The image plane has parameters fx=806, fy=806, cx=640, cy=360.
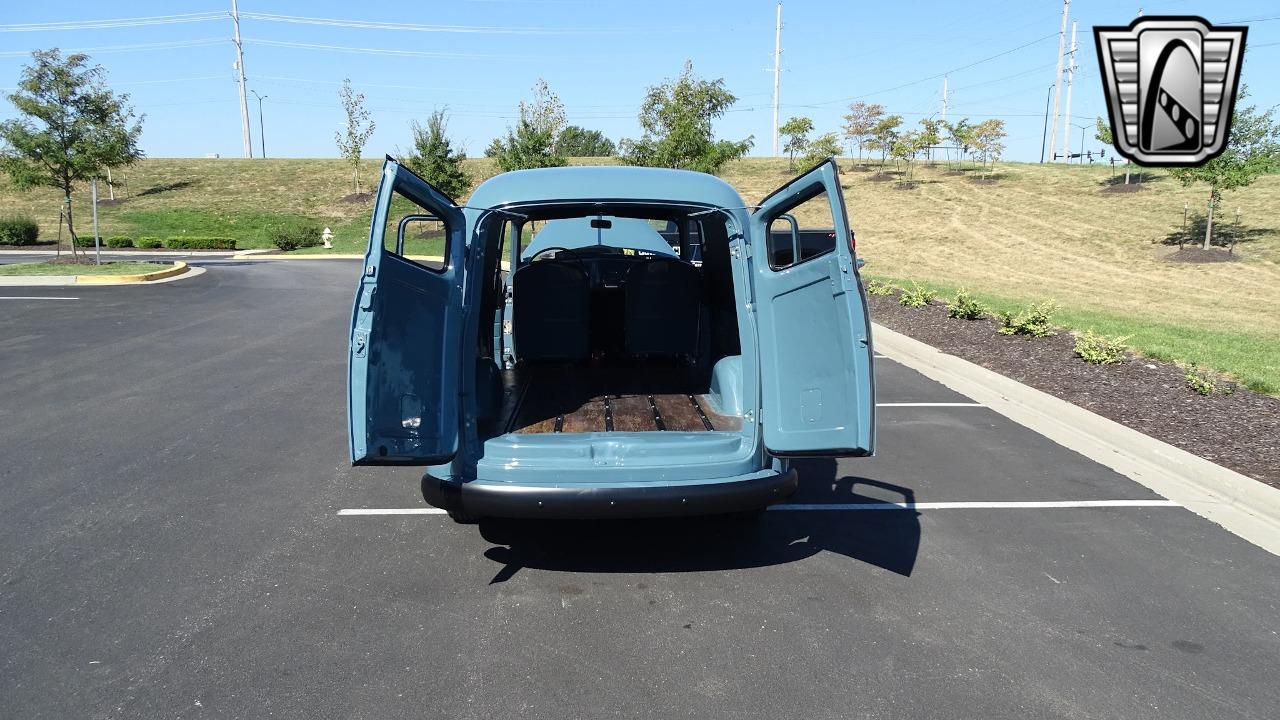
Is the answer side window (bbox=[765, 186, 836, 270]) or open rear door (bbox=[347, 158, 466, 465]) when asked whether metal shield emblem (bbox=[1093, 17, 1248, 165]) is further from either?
open rear door (bbox=[347, 158, 466, 465])

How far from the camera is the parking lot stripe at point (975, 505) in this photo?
5.34 meters

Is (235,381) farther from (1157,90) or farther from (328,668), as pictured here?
(1157,90)

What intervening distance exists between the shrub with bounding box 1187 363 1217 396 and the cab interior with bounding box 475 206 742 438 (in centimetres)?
476

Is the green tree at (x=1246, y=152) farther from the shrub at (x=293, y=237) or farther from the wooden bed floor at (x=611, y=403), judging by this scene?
the shrub at (x=293, y=237)

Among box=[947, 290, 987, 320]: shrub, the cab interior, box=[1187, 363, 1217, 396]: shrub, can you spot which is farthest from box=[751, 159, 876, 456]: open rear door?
box=[947, 290, 987, 320]: shrub

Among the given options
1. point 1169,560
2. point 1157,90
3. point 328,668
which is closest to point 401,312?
point 328,668

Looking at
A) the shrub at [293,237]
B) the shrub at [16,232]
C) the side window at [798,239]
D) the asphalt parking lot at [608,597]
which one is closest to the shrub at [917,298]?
the side window at [798,239]

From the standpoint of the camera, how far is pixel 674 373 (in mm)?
6438

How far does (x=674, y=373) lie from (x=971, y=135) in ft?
174

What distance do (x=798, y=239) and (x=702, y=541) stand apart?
1.83 meters

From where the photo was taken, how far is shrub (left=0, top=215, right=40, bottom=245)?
3422cm

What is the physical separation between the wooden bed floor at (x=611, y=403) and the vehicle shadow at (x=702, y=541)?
633 mm

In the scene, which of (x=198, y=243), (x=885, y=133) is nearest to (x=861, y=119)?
(x=885, y=133)

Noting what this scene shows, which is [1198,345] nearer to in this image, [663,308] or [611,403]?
[663,308]
